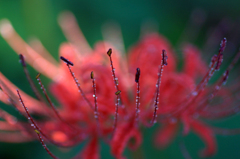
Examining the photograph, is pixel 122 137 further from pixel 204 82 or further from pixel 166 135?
pixel 166 135

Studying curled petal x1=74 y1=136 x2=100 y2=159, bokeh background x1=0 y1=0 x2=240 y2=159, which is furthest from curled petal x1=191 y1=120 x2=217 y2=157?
curled petal x1=74 y1=136 x2=100 y2=159

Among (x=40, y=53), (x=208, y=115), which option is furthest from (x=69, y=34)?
(x=208, y=115)

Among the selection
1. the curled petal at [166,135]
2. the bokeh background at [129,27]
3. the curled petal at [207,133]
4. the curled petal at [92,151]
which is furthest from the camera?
the bokeh background at [129,27]

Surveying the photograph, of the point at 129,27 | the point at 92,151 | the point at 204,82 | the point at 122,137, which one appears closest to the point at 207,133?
the point at 204,82

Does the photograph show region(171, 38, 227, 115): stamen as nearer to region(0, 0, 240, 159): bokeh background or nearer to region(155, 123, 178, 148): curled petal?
region(0, 0, 240, 159): bokeh background

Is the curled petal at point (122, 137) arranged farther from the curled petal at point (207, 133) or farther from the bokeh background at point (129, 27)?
the curled petal at point (207, 133)

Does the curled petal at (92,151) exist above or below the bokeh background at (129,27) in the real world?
below

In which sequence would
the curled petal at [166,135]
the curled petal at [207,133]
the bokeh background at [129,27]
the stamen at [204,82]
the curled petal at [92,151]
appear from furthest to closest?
the bokeh background at [129,27] → the curled petal at [166,135] → the curled petal at [207,133] → the curled petal at [92,151] → the stamen at [204,82]

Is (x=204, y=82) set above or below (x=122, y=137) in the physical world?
above

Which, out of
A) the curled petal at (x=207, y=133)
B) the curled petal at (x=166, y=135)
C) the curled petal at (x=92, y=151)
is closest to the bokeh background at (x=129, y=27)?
the curled petal at (x=166, y=135)
